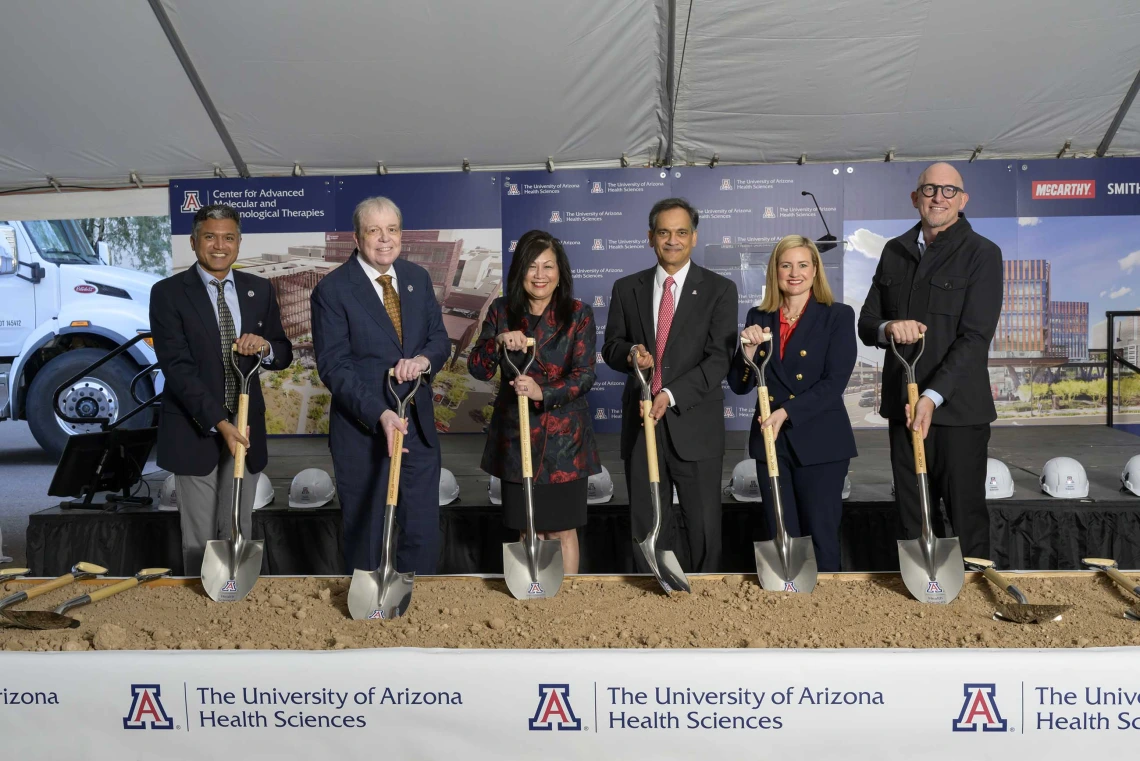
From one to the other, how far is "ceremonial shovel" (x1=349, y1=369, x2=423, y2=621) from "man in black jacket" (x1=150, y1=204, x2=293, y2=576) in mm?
870

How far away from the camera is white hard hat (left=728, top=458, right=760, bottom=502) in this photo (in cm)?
412

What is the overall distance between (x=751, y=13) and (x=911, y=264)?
2.34 meters

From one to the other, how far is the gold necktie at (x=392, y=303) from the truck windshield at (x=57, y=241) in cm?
623

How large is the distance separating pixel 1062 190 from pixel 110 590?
6.25 m

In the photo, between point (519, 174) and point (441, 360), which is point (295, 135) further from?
point (441, 360)

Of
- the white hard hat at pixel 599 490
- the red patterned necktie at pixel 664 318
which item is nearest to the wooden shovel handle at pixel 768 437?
the red patterned necktie at pixel 664 318

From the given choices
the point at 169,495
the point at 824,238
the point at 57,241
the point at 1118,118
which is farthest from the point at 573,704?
the point at 57,241

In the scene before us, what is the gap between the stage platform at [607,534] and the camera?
156 inches

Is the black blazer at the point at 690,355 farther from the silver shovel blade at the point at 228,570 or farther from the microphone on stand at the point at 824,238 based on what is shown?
the microphone on stand at the point at 824,238

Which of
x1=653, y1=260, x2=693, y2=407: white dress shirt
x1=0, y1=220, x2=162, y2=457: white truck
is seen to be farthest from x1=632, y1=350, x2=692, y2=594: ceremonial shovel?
x1=0, y1=220, x2=162, y2=457: white truck

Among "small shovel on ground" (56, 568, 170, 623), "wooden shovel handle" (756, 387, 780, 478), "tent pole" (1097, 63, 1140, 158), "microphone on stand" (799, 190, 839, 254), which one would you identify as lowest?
"small shovel on ground" (56, 568, 170, 623)

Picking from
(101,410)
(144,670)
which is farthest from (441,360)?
(101,410)

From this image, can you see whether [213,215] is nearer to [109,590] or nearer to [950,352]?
[109,590]

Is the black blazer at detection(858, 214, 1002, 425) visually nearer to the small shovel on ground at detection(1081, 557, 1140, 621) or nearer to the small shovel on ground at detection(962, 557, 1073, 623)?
the small shovel on ground at detection(1081, 557, 1140, 621)
